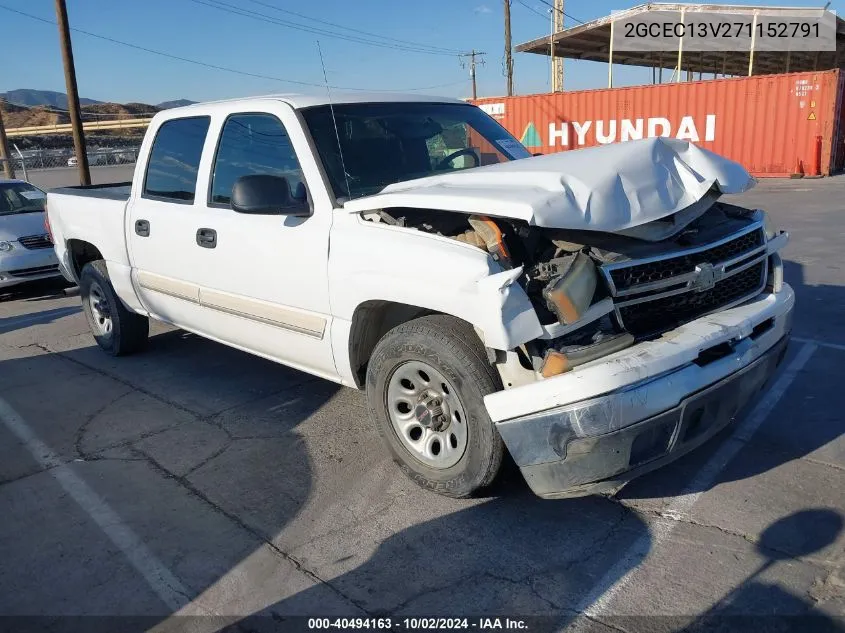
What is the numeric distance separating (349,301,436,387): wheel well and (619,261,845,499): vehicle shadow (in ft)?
4.63

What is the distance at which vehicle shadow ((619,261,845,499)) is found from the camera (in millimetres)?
3361

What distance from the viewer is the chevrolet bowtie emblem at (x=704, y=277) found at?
2996 millimetres

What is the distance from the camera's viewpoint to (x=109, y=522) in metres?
3.33

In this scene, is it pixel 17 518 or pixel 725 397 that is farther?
pixel 17 518

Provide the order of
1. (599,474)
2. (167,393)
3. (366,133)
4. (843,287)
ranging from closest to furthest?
(599,474)
(366,133)
(167,393)
(843,287)

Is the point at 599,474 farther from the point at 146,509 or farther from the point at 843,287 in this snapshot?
the point at 843,287

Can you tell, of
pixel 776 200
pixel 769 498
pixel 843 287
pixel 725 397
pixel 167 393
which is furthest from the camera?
pixel 776 200

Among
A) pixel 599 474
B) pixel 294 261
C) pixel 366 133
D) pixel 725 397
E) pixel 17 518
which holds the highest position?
pixel 366 133

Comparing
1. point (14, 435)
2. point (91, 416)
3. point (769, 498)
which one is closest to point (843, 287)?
point (769, 498)

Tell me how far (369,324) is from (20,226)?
304 inches

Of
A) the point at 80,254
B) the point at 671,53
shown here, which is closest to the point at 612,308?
the point at 80,254

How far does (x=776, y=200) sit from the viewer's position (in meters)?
13.9

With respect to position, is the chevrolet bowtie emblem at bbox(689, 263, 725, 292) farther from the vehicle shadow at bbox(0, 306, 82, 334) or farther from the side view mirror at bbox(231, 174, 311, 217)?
the vehicle shadow at bbox(0, 306, 82, 334)

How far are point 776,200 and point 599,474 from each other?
1326 centimetres
